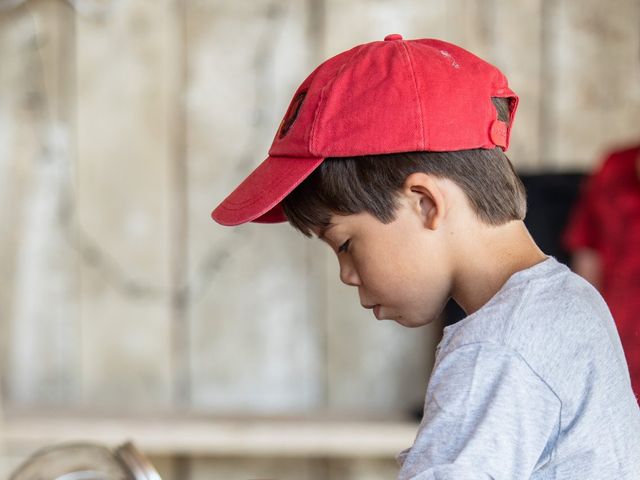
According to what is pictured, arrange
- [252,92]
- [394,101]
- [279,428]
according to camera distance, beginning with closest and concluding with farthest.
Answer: [394,101]
[279,428]
[252,92]

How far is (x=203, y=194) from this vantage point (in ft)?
6.39

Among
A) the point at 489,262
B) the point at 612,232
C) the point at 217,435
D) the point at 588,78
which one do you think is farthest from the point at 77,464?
the point at 588,78

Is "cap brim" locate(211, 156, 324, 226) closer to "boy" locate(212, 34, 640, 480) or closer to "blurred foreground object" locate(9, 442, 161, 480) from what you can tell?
"boy" locate(212, 34, 640, 480)

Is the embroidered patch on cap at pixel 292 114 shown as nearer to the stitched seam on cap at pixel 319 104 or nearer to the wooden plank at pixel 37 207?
the stitched seam on cap at pixel 319 104

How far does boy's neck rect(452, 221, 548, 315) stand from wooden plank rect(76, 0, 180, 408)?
1.10 metres

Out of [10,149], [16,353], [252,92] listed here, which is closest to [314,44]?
[252,92]

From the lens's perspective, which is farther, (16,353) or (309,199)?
(16,353)

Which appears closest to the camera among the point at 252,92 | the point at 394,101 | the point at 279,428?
the point at 394,101

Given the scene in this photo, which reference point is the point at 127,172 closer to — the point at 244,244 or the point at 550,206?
the point at 244,244

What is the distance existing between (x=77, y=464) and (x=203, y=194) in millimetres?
1027

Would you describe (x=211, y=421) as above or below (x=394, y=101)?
below

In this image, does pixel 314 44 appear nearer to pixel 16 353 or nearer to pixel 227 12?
pixel 227 12

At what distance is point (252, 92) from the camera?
1939 mm

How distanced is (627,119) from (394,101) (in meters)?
1.21
